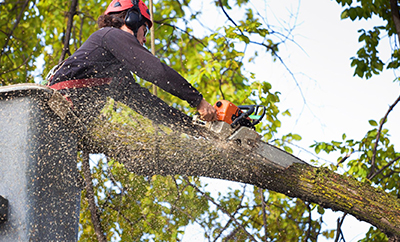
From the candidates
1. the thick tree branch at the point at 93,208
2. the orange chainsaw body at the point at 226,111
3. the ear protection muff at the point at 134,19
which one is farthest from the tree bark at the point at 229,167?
the thick tree branch at the point at 93,208

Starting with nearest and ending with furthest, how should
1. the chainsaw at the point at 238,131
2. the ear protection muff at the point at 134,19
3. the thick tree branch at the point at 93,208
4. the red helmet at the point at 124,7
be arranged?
the chainsaw at the point at 238,131
the ear protection muff at the point at 134,19
the red helmet at the point at 124,7
the thick tree branch at the point at 93,208

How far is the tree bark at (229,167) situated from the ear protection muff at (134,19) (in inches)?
29.7

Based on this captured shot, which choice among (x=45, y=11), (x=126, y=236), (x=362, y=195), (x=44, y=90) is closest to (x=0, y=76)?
(x=45, y=11)

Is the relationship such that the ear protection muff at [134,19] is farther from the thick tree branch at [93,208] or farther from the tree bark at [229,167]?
the thick tree branch at [93,208]

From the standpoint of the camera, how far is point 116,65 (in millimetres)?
2900

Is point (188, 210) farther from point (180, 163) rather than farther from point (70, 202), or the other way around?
point (70, 202)

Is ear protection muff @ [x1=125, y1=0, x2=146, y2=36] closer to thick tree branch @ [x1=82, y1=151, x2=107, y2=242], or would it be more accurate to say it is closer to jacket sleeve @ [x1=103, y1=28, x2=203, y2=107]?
jacket sleeve @ [x1=103, y1=28, x2=203, y2=107]

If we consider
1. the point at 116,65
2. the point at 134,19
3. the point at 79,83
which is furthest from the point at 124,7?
the point at 79,83

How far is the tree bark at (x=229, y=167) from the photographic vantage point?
9.12ft

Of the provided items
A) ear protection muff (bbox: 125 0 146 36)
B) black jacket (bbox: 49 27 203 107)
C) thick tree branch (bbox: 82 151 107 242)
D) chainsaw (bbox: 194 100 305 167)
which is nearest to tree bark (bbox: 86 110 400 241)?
chainsaw (bbox: 194 100 305 167)

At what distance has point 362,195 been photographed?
322cm

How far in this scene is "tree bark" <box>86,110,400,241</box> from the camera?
2779mm

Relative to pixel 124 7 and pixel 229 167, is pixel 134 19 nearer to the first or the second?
pixel 124 7

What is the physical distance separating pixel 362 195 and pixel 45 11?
622 cm
